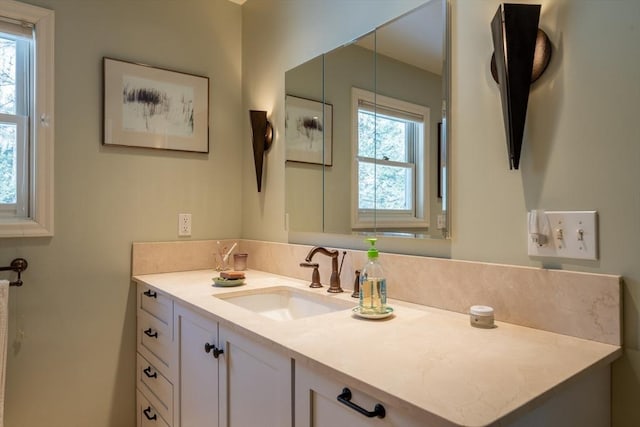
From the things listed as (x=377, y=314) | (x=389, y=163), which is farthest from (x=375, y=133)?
(x=377, y=314)

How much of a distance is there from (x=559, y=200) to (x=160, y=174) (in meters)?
1.79

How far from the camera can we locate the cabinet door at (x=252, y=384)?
994 millimetres

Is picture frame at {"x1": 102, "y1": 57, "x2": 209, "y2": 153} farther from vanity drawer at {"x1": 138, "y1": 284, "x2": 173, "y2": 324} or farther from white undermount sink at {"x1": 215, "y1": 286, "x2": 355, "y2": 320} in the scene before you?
white undermount sink at {"x1": 215, "y1": 286, "x2": 355, "y2": 320}

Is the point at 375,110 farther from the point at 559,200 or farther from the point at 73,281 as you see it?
the point at 73,281

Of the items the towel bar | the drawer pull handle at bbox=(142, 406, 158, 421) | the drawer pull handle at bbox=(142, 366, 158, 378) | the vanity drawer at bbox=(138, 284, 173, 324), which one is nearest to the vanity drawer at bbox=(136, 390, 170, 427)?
the drawer pull handle at bbox=(142, 406, 158, 421)

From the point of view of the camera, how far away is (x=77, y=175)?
6.13 feet

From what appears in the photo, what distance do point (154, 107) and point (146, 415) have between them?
148 centimetres

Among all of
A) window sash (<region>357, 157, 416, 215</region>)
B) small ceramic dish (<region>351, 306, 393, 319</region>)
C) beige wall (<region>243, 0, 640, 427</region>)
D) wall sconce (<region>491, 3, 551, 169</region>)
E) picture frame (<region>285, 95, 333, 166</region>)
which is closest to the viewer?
beige wall (<region>243, 0, 640, 427</region>)

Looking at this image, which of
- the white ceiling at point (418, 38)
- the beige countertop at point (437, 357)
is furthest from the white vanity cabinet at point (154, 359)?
the white ceiling at point (418, 38)

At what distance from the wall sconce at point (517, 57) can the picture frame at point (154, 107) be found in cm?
159

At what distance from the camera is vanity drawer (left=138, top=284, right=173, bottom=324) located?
1.66 meters

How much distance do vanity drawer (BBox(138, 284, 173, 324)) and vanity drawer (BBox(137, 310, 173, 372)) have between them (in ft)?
0.07

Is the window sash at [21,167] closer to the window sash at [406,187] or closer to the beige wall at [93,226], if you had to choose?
the beige wall at [93,226]

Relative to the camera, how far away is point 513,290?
113 centimetres
